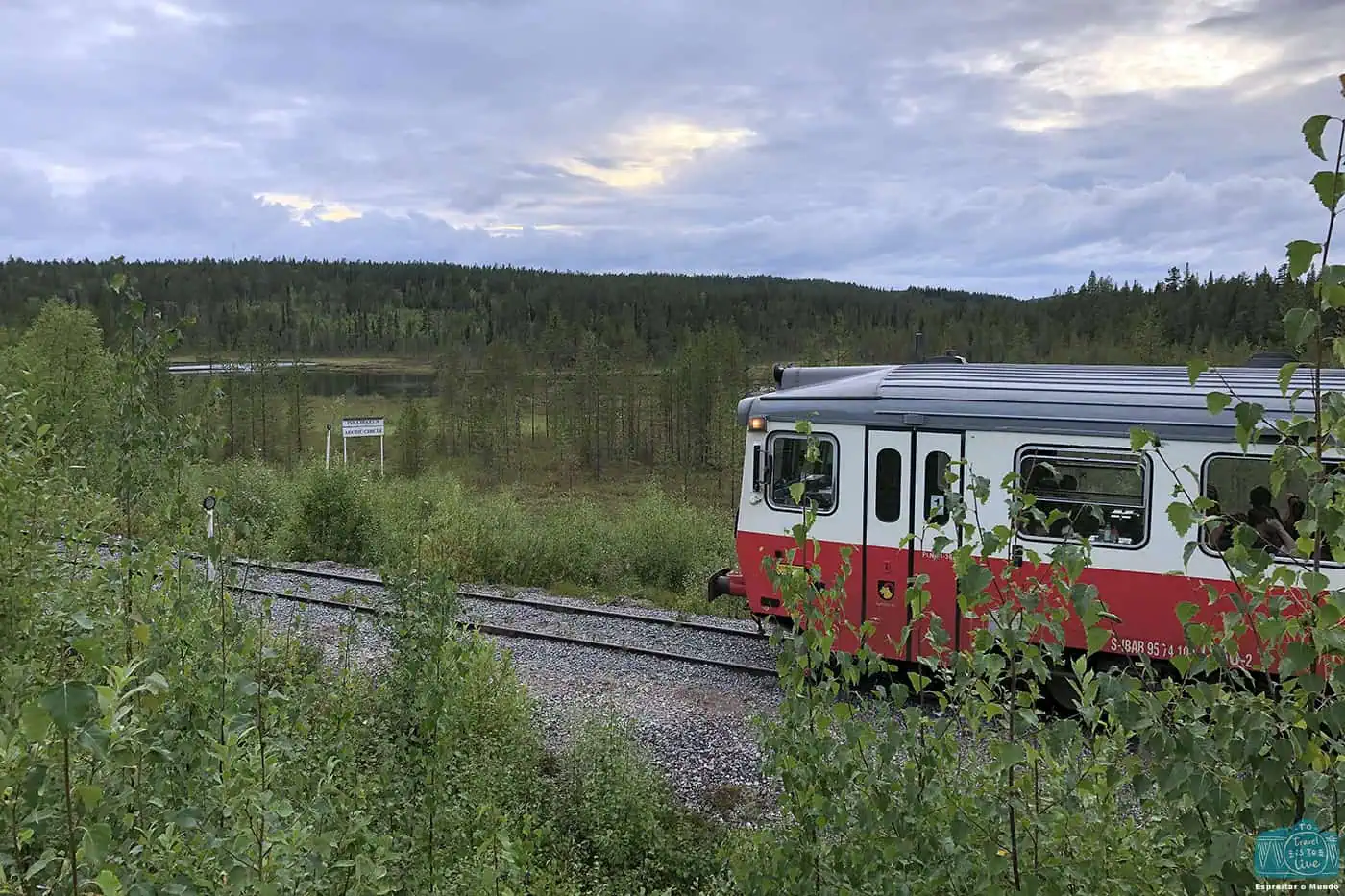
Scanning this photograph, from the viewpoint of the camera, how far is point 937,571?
799 centimetres

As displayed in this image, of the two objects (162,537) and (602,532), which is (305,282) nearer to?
(602,532)

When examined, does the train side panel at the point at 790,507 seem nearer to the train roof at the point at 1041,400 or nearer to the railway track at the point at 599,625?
the train roof at the point at 1041,400

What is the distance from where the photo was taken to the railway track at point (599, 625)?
10.5 metres

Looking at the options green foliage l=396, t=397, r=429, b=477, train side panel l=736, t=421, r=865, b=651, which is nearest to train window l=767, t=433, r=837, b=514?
train side panel l=736, t=421, r=865, b=651

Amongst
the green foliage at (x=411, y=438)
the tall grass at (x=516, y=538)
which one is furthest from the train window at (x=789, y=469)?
the green foliage at (x=411, y=438)

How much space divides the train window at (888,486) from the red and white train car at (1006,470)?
11mm

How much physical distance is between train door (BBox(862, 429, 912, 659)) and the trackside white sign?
15340 millimetres

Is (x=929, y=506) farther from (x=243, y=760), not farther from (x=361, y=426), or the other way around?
(x=361, y=426)

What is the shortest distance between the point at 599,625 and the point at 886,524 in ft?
17.6

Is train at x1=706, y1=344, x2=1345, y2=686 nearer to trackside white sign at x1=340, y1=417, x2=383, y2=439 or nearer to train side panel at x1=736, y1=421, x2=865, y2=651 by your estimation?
train side panel at x1=736, y1=421, x2=865, y2=651

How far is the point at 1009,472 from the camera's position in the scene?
268 inches

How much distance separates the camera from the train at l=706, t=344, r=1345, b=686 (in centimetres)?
714

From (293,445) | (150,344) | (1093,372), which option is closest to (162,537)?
(150,344)

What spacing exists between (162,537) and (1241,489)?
8.04 meters
